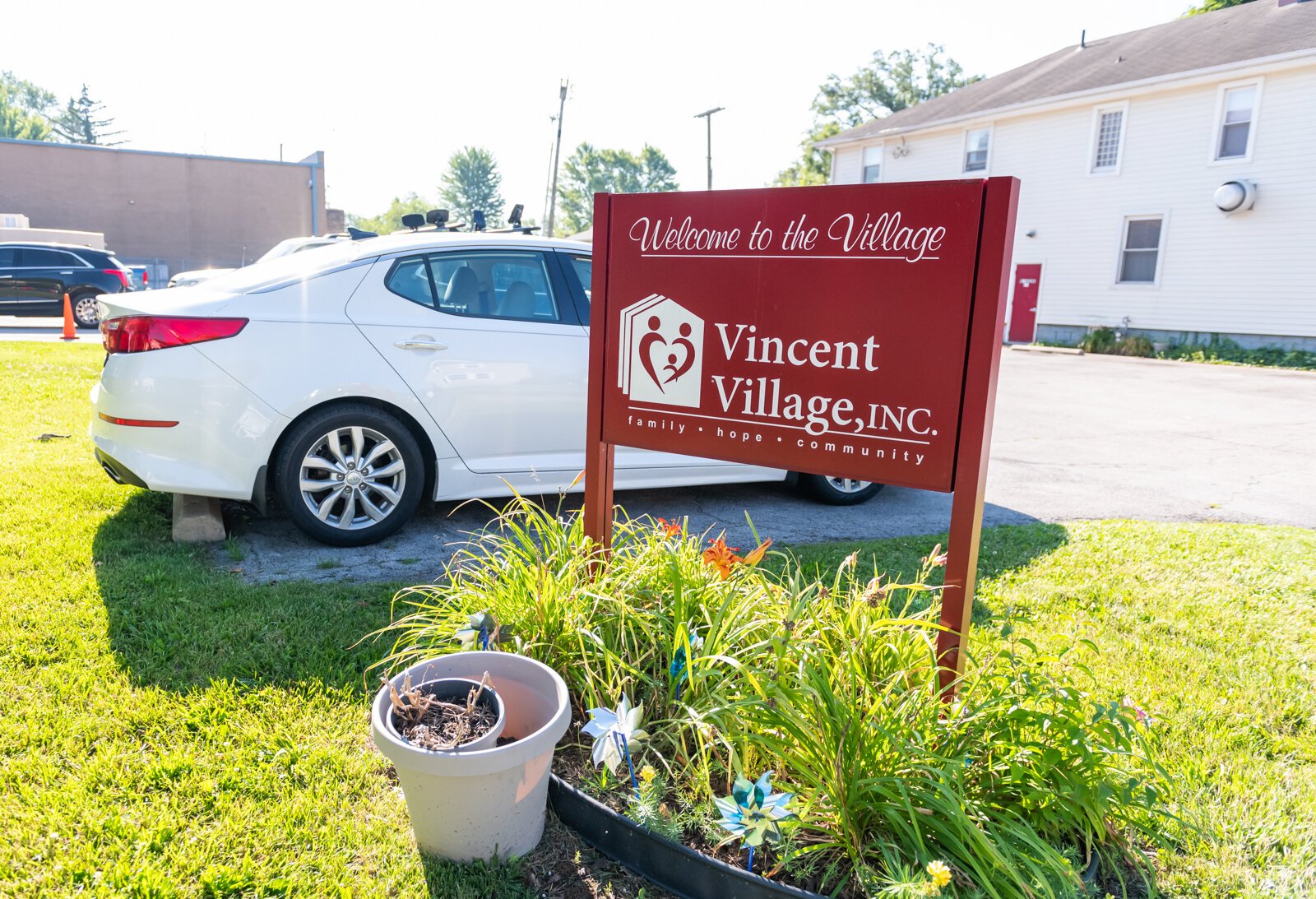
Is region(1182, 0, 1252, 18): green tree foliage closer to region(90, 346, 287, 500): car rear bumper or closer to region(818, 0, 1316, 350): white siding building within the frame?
region(818, 0, 1316, 350): white siding building

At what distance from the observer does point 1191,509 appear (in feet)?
19.6

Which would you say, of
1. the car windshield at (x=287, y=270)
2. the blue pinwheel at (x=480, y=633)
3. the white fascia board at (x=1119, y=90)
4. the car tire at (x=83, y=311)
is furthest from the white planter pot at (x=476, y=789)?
the white fascia board at (x=1119, y=90)

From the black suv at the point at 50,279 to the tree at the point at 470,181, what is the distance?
82878 mm

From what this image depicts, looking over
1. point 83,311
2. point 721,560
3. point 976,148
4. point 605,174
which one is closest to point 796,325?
point 721,560

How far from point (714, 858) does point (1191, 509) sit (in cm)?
523

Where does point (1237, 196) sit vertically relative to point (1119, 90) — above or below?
below

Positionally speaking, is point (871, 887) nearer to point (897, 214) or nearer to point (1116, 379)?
point (897, 214)

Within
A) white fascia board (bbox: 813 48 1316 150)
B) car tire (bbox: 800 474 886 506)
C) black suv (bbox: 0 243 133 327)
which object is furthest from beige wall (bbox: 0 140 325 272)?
car tire (bbox: 800 474 886 506)

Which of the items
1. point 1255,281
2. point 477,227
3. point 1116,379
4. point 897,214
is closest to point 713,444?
point 897,214

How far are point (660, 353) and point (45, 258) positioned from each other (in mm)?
19606

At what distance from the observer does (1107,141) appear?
2027 centimetres

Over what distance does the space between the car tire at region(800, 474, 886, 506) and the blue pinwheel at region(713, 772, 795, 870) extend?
12.0 ft

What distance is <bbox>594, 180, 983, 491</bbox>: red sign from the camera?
2443 mm

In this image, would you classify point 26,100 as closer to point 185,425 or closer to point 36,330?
point 36,330
